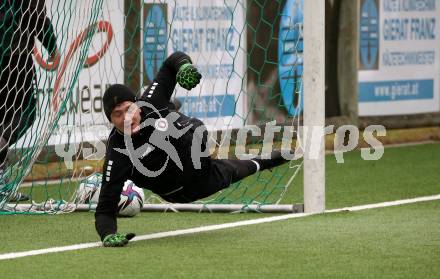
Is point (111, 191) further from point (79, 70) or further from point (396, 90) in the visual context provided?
point (396, 90)

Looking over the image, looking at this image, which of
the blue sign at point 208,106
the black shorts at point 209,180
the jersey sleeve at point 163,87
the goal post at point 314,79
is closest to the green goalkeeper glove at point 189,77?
the jersey sleeve at point 163,87

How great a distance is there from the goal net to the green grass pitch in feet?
1.72

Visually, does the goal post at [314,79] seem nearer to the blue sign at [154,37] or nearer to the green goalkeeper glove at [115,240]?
the green goalkeeper glove at [115,240]

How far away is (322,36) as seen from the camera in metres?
8.31

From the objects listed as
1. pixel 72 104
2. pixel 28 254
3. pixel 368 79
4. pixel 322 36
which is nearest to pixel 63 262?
pixel 28 254

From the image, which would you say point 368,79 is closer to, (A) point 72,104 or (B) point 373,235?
(A) point 72,104

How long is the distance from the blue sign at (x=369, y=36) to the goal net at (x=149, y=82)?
1593 mm

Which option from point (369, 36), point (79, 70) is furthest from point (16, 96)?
point (369, 36)

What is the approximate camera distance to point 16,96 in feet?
30.8

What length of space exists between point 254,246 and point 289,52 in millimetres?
4620

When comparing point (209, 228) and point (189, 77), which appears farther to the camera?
point (209, 228)

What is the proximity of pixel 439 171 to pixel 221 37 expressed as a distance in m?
2.36

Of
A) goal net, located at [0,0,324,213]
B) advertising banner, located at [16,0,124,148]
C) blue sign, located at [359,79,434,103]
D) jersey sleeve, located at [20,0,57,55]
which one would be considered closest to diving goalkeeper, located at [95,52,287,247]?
goal net, located at [0,0,324,213]

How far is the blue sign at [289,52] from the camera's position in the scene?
1072cm
